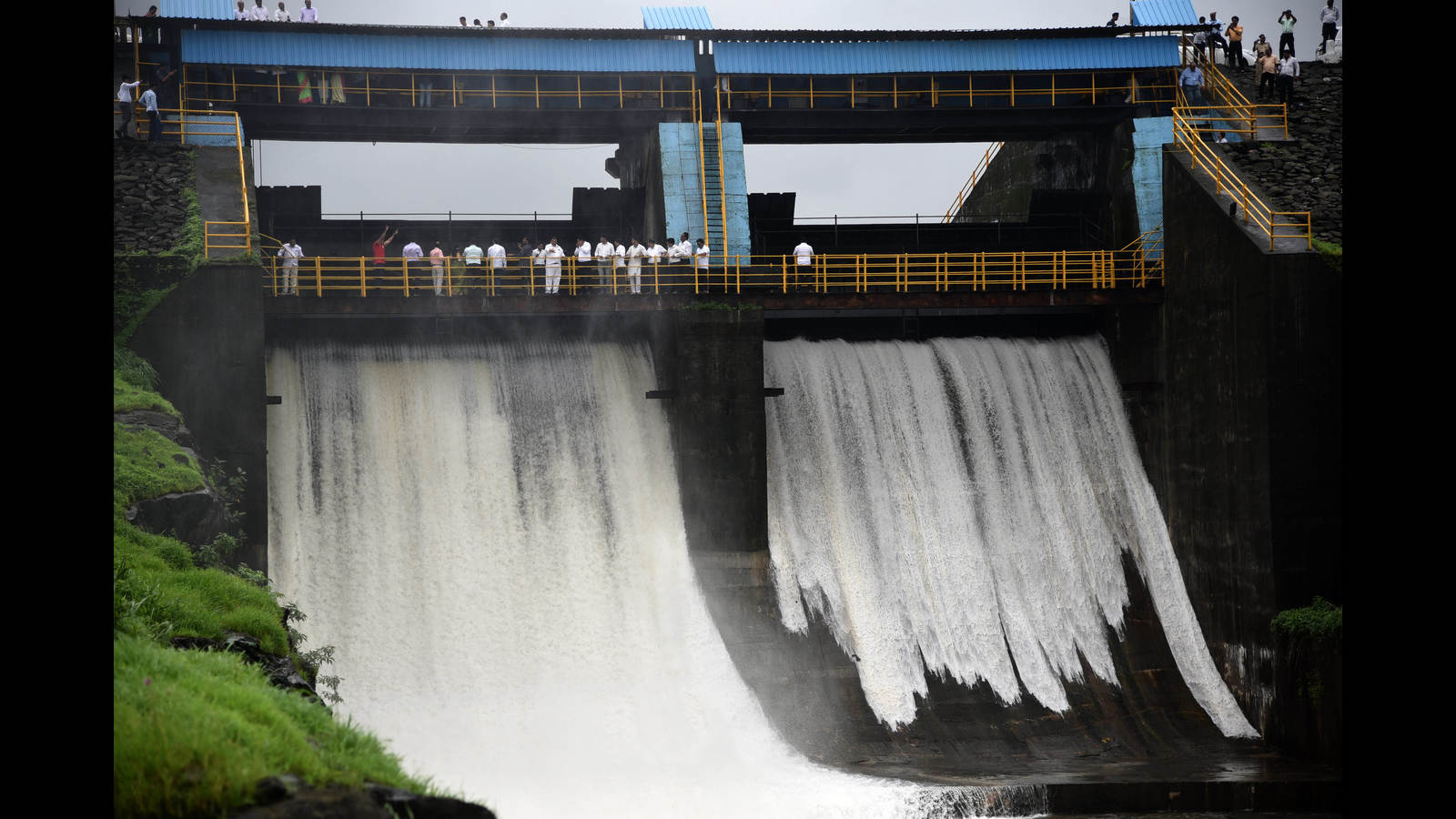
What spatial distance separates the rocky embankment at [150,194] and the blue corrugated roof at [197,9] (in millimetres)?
3639

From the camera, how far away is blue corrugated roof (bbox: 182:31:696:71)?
94.3 feet

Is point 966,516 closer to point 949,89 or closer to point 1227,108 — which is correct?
point 949,89

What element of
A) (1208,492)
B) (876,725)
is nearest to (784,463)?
(876,725)

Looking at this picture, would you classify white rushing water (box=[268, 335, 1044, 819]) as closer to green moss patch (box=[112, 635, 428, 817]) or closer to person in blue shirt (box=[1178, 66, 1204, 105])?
green moss patch (box=[112, 635, 428, 817])

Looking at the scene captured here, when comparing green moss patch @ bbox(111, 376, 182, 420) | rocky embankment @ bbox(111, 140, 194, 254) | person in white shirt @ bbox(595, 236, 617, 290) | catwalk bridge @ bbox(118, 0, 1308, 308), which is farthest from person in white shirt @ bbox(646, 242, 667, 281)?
green moss patch @ bbox(111, 376, 182, 420)

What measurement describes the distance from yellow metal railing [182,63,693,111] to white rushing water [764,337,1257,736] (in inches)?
267

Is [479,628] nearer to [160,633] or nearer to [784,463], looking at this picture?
[784,463]

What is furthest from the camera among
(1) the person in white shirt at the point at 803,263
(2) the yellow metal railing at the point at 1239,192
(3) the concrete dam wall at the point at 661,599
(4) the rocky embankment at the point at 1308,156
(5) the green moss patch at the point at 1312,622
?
(1) the person in white shirt at the point at 803,263

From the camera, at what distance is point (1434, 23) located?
22.4 feet

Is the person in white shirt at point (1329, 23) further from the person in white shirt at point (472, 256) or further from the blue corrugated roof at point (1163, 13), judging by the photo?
the person in white shirt at point (472, 256)

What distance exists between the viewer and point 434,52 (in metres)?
29.3

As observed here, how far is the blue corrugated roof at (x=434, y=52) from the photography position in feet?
94.3

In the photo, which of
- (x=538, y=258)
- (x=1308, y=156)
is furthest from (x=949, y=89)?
(x=538, y=258)

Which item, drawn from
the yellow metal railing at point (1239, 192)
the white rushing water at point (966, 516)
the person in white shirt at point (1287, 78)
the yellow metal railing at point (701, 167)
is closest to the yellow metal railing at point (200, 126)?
the yellow metal railing at point (701, 167)
